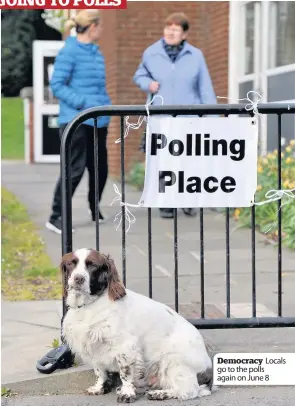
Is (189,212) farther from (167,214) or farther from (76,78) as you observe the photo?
(76,78)

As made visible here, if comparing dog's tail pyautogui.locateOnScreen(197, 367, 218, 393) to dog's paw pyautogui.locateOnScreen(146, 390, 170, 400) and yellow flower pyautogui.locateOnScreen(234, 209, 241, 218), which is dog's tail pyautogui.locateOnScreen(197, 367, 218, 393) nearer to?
dog's paw pyautogui.locateOnScreen(146, 390, 170, 400)

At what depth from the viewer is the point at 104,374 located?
4309mm

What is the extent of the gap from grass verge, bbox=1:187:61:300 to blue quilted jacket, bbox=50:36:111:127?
1234mm

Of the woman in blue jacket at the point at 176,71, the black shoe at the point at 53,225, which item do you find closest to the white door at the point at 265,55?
the woman in blue jacket at the point at 176,71

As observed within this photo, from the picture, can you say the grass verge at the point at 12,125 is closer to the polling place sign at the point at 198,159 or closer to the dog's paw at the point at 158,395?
the polling place sign at the point at 198,159

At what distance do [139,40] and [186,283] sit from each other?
691cm

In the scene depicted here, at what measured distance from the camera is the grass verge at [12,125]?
28.3 m

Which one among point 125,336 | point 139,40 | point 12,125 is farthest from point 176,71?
point 12,125

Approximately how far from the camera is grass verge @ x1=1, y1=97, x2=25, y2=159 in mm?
28266

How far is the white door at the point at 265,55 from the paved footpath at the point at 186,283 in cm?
129

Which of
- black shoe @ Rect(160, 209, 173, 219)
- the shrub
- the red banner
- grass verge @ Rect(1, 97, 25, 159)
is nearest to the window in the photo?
the shrub

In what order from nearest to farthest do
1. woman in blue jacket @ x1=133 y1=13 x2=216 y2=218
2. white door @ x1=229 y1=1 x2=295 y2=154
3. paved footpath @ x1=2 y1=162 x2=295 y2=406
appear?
paved footpath @ x1=2 y1=162 x2=295 y2=406 → woman in blue jacket @ x1=133 y1=13 x2=216 y2=218 → white door @ x1=229 y1=1 x2=295 y2=154

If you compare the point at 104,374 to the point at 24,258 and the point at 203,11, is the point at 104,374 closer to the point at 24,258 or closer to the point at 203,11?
the point at 24,258

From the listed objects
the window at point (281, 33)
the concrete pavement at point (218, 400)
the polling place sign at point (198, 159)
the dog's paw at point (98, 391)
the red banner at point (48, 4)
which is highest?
the window at point (281, 33)
